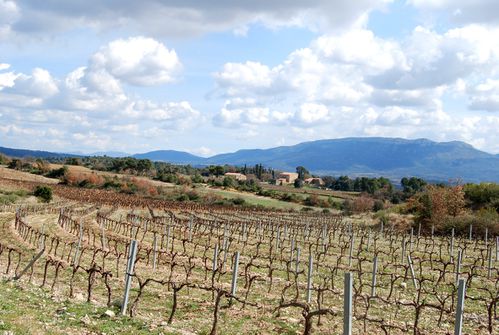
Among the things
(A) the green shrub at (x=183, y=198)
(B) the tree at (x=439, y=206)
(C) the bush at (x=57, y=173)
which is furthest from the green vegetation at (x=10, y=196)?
(B) the tree at (x=439, y=206)

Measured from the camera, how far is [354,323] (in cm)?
1278

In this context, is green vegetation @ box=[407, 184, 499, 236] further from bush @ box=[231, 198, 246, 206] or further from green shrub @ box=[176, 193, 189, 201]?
green shrub @ box=[176, 193, 189, 201]

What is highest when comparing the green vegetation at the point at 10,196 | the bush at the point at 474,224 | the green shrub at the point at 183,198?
the bush at the point at 474,224

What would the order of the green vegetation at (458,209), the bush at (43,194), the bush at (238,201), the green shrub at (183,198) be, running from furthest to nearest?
the green shrub at (183,198)
the bush at (238,201)
the bush at (43,194)
the green vegetation at (458,209)

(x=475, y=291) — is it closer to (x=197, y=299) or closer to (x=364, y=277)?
(x=364, y=277)

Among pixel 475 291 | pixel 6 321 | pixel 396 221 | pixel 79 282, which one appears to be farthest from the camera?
pixel 396 221

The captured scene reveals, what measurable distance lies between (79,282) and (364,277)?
12.1m

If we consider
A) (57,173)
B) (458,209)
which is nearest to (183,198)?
(57,173)

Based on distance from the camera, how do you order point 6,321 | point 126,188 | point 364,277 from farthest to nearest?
point 126,188 → point 364,277 → point 6,321

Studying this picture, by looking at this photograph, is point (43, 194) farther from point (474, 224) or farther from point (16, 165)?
point (16, 165)

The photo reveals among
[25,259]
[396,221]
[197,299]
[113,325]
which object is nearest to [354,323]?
[197,299]

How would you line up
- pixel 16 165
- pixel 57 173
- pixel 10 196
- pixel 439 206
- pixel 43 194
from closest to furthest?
1. pixel 439 206
2. pixel 10 196
3. pixel 43 194
4. pixel 57 173
5. pixel 16 165

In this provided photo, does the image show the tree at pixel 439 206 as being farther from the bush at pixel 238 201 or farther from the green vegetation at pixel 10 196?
the green vegetation at pixel 10 196

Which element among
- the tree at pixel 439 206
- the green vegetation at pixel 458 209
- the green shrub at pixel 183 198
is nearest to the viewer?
the green vegetation at pixel 458 209
